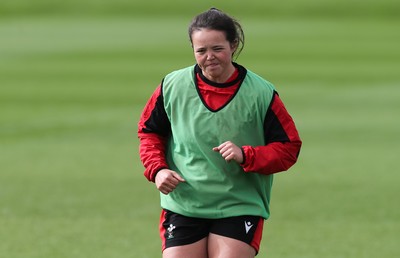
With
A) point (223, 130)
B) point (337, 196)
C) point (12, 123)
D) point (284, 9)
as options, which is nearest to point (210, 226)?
point (223, 130)

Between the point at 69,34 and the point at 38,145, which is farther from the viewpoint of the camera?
the point at 69,34

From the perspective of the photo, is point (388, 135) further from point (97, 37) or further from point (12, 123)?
point (97, 37)

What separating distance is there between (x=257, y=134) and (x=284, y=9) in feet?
154

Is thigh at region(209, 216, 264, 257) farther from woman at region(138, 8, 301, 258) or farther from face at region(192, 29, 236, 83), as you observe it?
face at region(192, 29, 236, 83)

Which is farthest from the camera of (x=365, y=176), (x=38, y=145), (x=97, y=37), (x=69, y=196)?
(x=97, y=37)

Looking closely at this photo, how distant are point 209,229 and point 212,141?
0.52 meters

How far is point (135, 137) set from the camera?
18484mm

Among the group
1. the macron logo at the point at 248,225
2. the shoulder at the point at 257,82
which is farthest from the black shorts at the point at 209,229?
the shoulder at the point at 257,82

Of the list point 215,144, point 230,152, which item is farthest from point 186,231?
point 230,152

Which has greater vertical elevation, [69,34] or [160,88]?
[160,88]

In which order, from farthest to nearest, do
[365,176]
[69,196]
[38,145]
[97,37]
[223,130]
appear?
1. [97,37]
2. [38,145]
3. [365,176]
4. [69,196]
5. [223,130]

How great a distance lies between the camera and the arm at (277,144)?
6.66 m

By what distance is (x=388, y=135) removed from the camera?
61.8 feet

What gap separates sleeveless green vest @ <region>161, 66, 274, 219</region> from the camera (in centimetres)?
675
